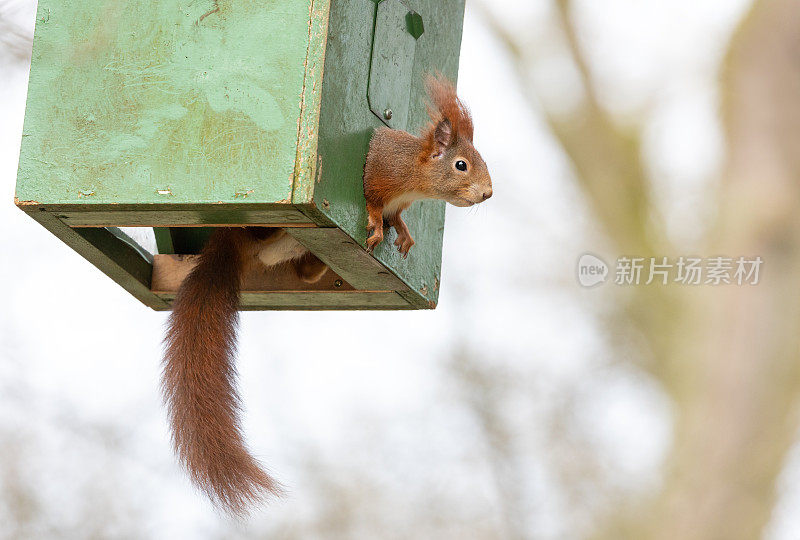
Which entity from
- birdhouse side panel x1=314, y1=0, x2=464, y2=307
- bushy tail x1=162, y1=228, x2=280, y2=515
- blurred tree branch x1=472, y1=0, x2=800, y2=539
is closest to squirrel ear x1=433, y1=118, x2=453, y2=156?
birdhouse side panel x1=314, y1=0, x2=464, y2=307

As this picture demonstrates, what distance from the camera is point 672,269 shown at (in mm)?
6227

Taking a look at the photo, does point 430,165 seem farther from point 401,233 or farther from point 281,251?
point 281,251

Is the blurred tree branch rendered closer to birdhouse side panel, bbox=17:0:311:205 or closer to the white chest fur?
the white chest fur

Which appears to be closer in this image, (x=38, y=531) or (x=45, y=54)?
(x=45, y=54)

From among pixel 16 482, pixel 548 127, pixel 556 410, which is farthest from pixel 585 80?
pixel 16 482

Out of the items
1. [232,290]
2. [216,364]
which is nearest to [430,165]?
[232,290]

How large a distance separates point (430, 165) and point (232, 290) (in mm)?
627

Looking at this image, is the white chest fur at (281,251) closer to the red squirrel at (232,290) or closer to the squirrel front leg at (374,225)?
the red squirrel at (232,290)

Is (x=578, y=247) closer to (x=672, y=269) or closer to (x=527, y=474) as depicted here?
(x=672, y=269)

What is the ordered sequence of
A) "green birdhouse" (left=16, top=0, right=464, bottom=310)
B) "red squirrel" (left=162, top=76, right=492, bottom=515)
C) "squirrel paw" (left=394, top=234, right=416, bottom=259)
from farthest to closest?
"squirrel paw" (left=394, top=234, right=416, bottom=259) → "red squirrel" (left=162, top=76, right=492, bottom=515) → "green birdhouse" (left=16, top=0, right=464, bottom=310)

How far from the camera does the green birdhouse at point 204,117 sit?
8.14ft

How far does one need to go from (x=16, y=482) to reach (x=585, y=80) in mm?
4169

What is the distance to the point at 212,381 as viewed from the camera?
9.06 ft

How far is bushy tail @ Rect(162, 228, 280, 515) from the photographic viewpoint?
8.29 ft
